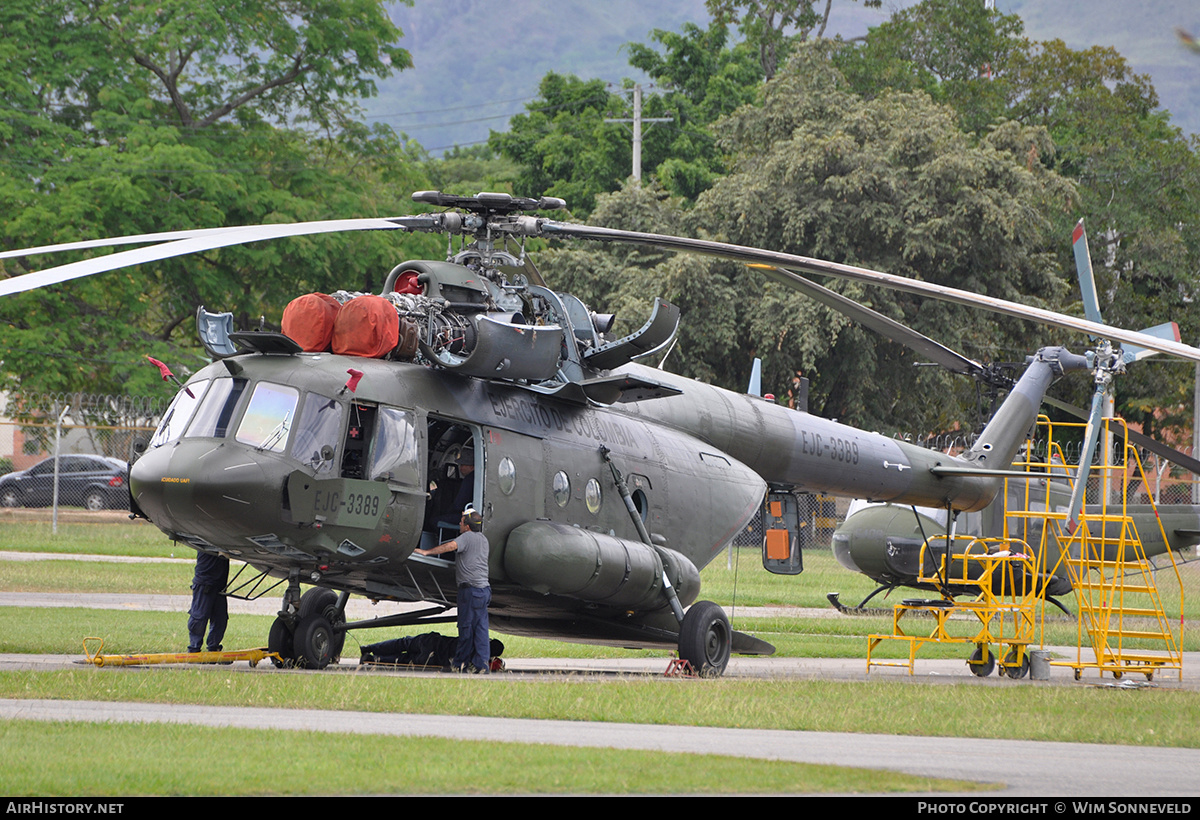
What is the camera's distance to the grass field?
7836 millimetres

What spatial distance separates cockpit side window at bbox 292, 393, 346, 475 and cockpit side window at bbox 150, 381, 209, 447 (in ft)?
3.66

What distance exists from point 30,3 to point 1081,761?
40.7 meters

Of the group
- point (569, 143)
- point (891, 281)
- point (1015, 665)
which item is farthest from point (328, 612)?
point (569, 143)

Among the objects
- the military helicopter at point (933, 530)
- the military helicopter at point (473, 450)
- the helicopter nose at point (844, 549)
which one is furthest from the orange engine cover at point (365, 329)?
the helicopter nose at point (844, 549)

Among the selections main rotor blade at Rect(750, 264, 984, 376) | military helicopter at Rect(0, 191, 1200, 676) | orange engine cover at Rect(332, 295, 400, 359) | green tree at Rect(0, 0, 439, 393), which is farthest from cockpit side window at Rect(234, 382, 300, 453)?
green tree at Rect(0, 0, 439, 393)

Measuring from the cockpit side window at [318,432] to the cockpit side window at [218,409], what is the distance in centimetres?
67

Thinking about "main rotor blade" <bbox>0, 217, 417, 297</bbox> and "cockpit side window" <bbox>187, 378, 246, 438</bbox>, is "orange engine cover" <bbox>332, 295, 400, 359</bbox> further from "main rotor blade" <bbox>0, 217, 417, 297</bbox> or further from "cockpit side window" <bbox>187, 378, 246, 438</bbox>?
"cockpit side window" <bbox>187, 378, 246, 438</bbox>

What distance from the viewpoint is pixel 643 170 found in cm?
6291

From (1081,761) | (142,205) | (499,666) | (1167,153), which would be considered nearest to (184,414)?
(499,666)

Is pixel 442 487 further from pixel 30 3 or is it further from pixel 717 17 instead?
pixel 717 17

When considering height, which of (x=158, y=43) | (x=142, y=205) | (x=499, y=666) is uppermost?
(x=158, y=43)

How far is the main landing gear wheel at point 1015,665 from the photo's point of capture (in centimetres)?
1822

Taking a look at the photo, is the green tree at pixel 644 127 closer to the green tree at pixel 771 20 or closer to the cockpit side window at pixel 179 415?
the green tree at pixel 771 20

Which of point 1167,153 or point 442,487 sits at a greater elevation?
point 1167,153
